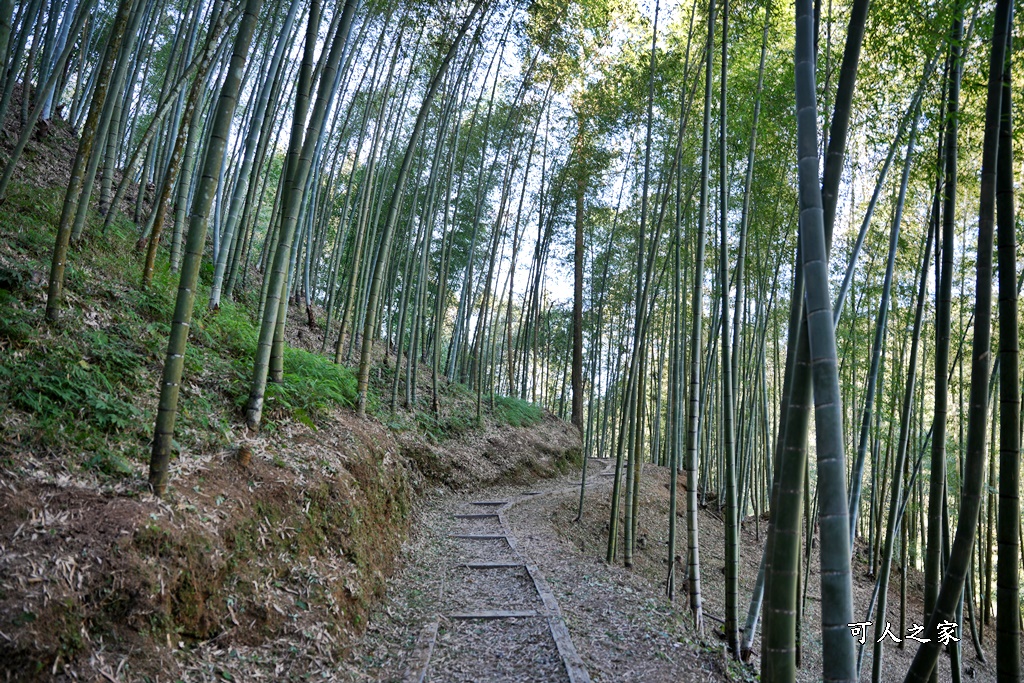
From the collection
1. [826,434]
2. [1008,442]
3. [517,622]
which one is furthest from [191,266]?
[1008,442]

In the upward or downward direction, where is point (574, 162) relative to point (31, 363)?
upward

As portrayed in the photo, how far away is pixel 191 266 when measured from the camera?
2.64 metres

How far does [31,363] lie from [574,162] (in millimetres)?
8377

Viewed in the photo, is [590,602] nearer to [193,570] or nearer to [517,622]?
[517,622]

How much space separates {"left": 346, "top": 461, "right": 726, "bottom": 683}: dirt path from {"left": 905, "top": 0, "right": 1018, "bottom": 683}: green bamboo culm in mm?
1716

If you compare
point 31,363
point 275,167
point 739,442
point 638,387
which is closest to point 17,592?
point 31,363

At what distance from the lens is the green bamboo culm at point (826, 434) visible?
4.44ft

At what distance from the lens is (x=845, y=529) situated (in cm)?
135

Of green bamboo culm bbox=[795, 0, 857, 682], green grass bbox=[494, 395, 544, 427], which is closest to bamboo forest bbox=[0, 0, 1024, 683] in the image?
green bamboo culm bbox=[795, 0, 857, 682]

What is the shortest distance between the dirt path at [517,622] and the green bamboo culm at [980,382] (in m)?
1.72

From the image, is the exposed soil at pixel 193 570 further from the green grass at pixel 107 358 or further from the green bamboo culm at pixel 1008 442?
the green bamboo culm at pixel 1008 442

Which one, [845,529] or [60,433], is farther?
[60,433]

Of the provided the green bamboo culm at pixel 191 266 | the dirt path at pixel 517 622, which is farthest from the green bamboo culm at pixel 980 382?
the green bamboo culm at pixel 191 266

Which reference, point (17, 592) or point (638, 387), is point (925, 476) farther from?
point (17, 592)
